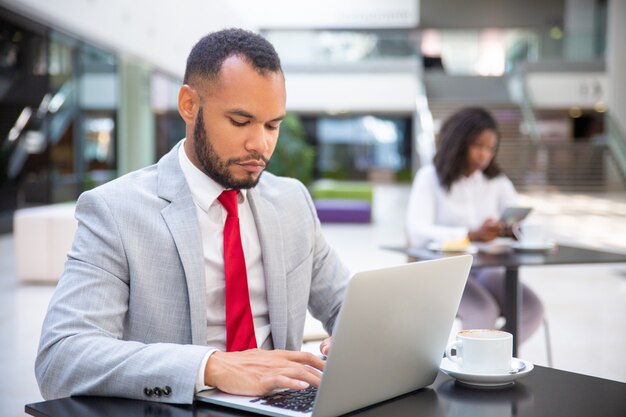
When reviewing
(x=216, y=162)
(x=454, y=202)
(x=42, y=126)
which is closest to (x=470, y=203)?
(x=454, y=202)

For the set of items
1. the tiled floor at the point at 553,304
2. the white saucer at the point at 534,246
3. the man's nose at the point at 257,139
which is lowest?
the tiled floor at the point at 553,304

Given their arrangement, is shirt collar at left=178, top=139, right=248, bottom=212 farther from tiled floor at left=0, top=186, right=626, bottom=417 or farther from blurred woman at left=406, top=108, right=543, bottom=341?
tiled floor at left=0, top=186, right=626, bottom=417

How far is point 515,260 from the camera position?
3.28m

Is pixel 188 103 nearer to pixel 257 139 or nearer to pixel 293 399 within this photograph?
pixel 257 139

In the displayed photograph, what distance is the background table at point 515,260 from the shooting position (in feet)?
10.6

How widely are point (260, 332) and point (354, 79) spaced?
2374cm

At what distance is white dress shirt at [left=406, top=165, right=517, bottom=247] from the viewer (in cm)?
411

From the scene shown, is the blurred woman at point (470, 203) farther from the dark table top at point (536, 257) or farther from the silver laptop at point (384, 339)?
the silver laptop at point (384, 339)

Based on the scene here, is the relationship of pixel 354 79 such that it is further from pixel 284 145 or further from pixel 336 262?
pixel 336 262

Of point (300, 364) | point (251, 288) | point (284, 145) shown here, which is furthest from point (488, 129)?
point (284, 145)

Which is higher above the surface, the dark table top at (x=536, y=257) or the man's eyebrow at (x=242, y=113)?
the man's eyebrow at (x=242, y=113)

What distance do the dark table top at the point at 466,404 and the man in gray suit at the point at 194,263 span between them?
0.05m

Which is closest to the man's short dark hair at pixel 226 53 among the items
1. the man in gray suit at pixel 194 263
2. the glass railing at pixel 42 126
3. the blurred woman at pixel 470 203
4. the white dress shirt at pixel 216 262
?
the man in gray suit at pixel 194 263

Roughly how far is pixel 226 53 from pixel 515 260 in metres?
2.06
